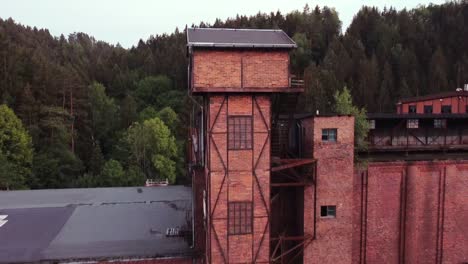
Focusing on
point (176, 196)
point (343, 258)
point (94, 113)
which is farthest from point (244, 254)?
point (94, 113)

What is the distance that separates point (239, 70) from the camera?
47.0 ft


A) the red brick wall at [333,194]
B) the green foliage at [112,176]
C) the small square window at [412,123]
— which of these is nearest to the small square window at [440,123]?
the small square window at [412,123]

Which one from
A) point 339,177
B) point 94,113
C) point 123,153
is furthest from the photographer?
point 94,113

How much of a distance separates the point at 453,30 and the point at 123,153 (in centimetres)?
7025

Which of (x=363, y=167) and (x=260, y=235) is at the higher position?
(x=363, y=167)

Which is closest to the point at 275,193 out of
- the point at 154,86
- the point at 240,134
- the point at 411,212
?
the point at 240,134

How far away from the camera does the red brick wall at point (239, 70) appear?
1416 cm

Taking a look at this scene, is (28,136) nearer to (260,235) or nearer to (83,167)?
(83,167)

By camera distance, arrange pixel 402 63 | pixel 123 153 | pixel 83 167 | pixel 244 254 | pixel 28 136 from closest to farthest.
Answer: pixel 244 254, pixel 28 136, pixel 83 167, pixel 123 153, pixel 402 63

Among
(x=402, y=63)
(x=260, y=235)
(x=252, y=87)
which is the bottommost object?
(x=260, y=235)

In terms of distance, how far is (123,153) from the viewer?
4766 centimetres

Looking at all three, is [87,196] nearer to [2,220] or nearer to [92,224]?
[2,220]

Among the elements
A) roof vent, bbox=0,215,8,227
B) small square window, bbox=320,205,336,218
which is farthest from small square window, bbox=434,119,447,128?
roof vent, bbox=0,215,8,227

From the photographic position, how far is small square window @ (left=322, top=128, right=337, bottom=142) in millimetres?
17016
